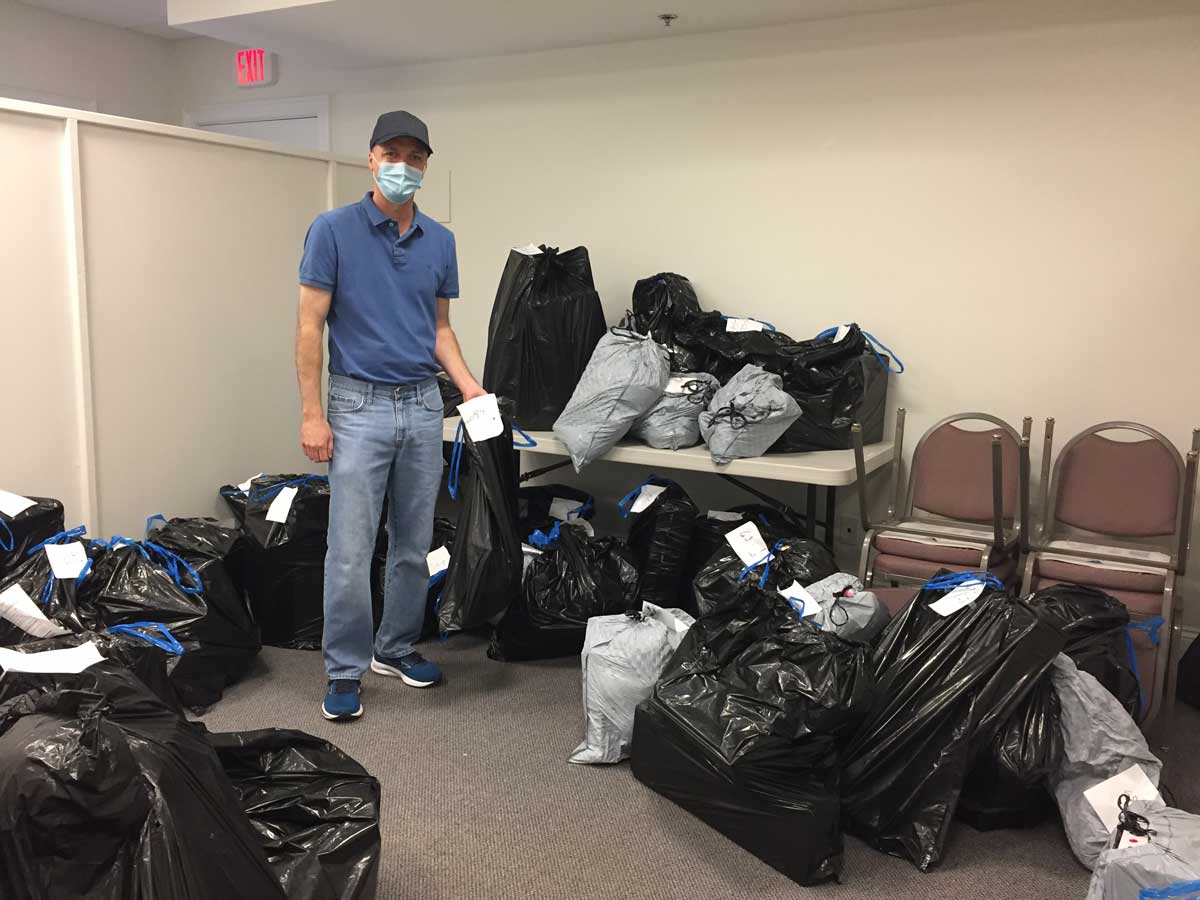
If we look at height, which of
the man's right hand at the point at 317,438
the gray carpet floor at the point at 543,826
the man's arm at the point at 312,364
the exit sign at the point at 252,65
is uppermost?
the exit sign at the point at 252,65

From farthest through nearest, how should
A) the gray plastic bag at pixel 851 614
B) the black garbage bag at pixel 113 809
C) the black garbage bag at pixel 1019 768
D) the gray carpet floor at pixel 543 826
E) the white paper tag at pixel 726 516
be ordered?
the white paper tag at pixel 726 516 → the gray plastic bag at pixel 851 614 → the black garbage bag at pixel 1019 768 → the gray carpet floor at pixel 543 826 → the black garbage bag at pixel 113 809

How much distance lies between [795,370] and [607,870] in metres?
1.75

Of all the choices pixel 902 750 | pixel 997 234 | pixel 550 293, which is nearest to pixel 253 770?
pixel 902 750

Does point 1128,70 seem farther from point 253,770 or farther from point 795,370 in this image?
point 253,770

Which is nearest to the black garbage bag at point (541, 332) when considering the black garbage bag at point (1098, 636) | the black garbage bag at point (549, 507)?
the black garbage bag at point (549, 507)

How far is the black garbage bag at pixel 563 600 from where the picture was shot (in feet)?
9.84

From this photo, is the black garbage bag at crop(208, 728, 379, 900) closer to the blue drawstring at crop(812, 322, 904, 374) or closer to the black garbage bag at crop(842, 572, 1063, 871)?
the black garbage bag at crop(842, 572, 1063, 871)

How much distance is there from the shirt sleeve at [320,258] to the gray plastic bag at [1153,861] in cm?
211

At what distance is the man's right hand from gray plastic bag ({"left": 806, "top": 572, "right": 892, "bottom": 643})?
4.37 ft

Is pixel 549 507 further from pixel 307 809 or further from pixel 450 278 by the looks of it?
pixel 307 809

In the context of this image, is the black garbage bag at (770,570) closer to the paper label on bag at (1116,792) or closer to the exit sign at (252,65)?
the paper label on bag at (1116,792)

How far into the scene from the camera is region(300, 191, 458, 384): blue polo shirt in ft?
7.91

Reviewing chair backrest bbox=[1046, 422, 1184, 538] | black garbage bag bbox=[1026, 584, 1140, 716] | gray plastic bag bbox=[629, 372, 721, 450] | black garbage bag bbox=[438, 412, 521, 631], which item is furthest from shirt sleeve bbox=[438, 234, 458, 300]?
chair backrest bbox=[1046, 422, 1184, 538]

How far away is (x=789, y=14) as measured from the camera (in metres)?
3.24
